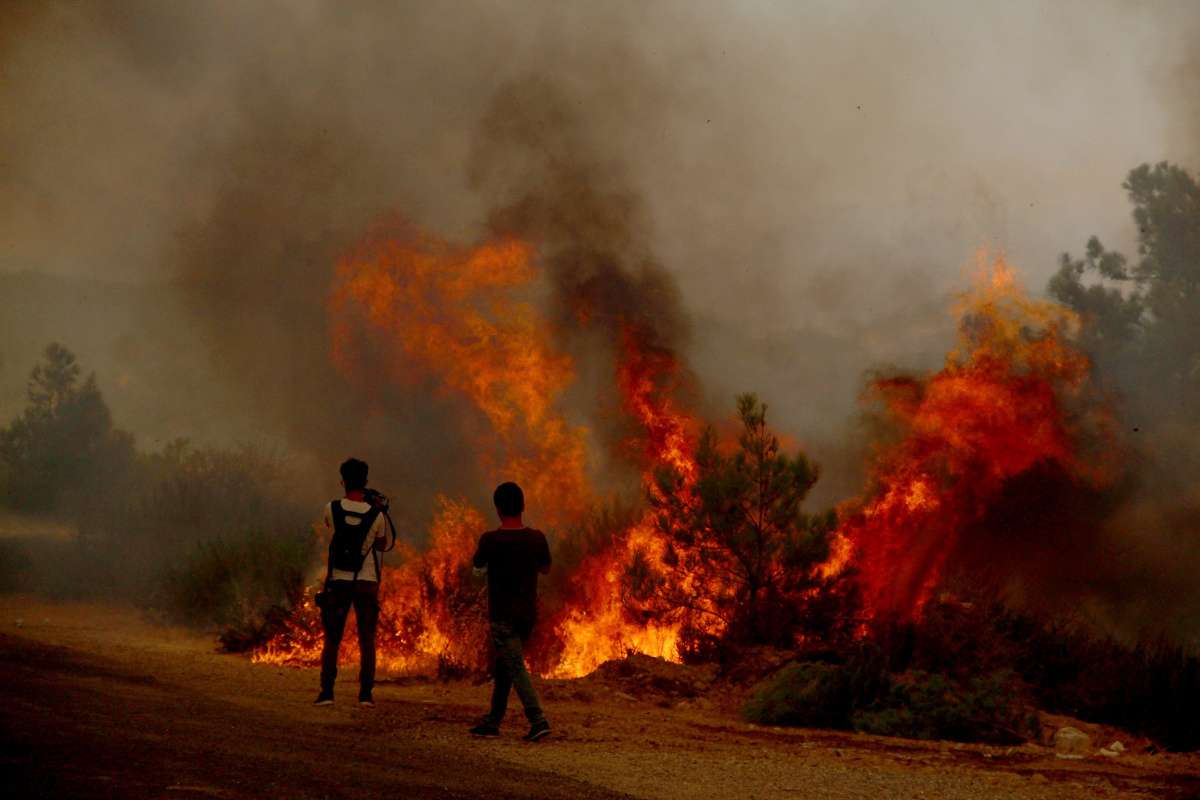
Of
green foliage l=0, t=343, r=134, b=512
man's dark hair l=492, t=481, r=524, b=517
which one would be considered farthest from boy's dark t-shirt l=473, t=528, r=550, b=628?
green foliage l=0, t=343, r=134, b=512

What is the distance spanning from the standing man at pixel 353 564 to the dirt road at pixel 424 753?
0.47 m

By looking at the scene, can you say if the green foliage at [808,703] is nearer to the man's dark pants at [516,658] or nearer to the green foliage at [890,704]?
the green foliage at [890,704]

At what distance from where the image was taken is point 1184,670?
476 inches

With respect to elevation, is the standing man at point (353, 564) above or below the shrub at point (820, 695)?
above

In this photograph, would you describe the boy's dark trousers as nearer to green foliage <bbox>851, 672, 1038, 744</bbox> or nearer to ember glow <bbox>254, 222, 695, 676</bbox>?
ember glow <bbox>254, 222, 695, 676</bbox>

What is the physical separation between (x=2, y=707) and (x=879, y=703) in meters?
7.75

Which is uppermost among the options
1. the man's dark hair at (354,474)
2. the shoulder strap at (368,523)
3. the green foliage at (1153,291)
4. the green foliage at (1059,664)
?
the green foliage at (1153,291)

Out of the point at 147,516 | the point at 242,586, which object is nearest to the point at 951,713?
the point at 242,586

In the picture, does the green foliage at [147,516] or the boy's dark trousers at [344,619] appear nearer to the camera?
the boy's dark trousers at [344,619]

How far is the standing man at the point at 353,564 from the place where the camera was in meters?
9.95

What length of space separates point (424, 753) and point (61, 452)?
36524 mm

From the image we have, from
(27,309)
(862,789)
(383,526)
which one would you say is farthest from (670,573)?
(27,309)

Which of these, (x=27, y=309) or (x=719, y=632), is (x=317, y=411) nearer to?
(x=719, y=632)

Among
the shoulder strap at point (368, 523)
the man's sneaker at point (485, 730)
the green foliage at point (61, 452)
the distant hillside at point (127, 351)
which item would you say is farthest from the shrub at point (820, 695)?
the distant hillside at point (127, 351)
